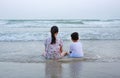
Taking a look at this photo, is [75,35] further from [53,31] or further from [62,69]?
[62,69]

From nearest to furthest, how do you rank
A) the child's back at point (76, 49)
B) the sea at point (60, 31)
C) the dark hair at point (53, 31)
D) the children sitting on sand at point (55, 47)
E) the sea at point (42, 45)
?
the dark hair at point (53, 31)
the children sitting on sand at point (55, 47)
the child's back at point (76, 49)
the sea at point (42, 45)
the sea at point (60, 31)

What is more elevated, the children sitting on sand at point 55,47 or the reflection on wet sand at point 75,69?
the children sitting on sand at point 55,47

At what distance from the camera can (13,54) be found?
9.32m

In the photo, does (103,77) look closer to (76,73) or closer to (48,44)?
(76,73)

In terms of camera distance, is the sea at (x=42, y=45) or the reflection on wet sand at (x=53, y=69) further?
the sea at (x=42, y=45)

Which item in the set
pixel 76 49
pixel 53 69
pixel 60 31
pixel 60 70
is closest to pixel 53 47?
pixel 76 49

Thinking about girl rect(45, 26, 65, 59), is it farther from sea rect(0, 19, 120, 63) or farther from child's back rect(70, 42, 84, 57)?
child's back rect(70, 42, 84, 57)

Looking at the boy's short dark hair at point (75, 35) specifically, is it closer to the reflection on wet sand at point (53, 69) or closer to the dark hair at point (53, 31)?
the dark hair at point (53, 31)

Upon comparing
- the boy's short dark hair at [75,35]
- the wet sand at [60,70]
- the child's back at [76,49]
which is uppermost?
the boy's short dark hair at [75,35]

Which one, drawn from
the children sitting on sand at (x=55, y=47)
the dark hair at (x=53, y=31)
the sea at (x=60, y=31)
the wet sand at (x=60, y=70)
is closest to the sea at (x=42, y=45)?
the sea at (x=60, y=31)

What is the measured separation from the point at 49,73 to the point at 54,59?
1865mm

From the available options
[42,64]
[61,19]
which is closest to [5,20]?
[61,19]

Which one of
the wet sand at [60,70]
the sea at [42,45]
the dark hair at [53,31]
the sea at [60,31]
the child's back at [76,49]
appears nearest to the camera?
the wet sand at [60,70]

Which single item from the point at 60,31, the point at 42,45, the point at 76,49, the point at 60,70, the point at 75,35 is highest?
the point at 60,31
